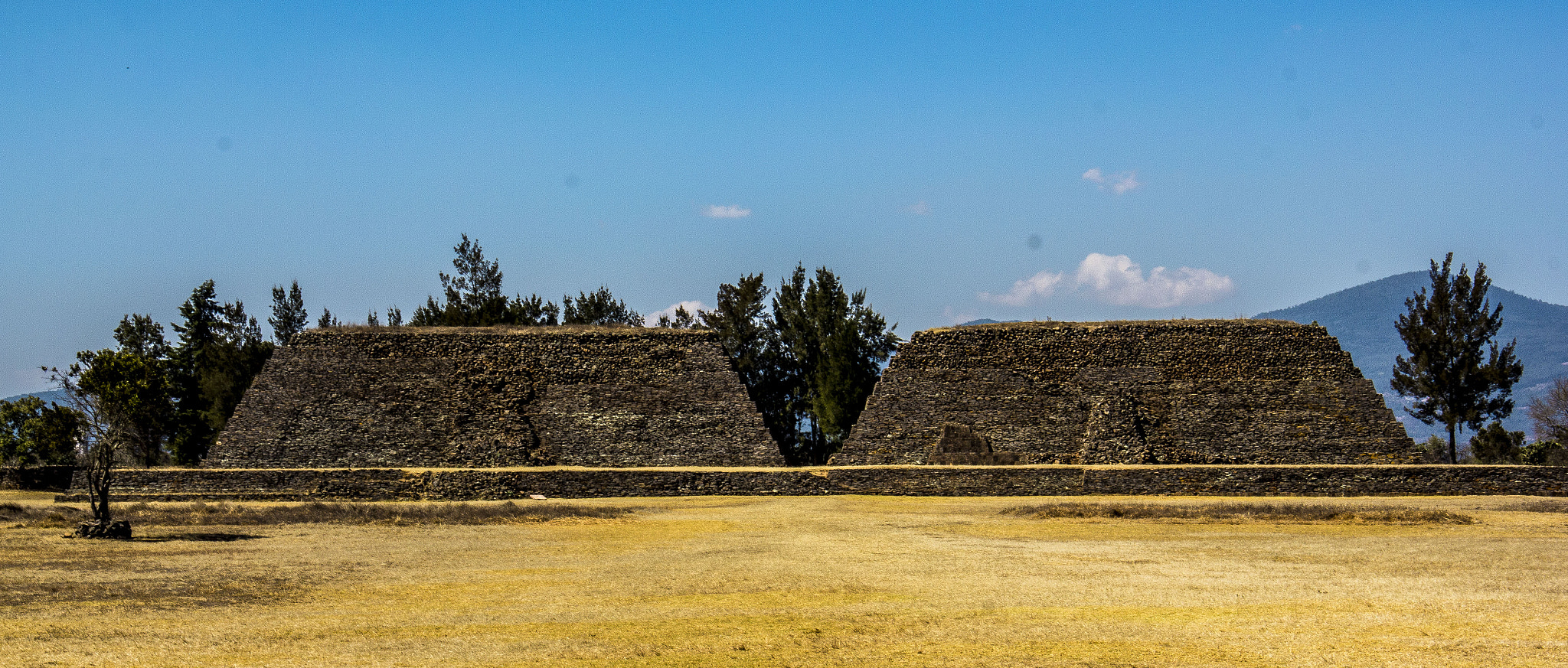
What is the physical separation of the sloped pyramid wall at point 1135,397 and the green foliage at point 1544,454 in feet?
27.2

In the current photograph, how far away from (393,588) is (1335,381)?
103 ft

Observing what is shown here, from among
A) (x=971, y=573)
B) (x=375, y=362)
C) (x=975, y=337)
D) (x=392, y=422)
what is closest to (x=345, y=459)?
(x=392, y=422)

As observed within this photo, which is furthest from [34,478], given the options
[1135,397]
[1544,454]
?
[1544,454]

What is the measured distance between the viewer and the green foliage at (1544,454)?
39.4 metres

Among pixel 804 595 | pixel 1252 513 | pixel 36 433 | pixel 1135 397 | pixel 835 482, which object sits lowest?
pixel 804 595

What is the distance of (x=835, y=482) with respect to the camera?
27.6 metres

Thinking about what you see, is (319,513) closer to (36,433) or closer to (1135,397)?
(36,433)

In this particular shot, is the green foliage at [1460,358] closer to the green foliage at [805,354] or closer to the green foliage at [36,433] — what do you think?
the green foliage at [805,354]

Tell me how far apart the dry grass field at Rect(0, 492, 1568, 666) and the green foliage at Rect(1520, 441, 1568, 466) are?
75.8 ft

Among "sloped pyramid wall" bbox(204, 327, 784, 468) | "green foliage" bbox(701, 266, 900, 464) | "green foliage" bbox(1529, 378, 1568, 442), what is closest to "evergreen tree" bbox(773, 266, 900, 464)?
"green foliage" bbox(701, 266, 900, 464)

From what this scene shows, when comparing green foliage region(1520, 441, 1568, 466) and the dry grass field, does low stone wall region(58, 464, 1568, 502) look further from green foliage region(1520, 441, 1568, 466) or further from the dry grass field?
green foliage region(1520, 441, 1568, 466)

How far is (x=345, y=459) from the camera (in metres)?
32.7

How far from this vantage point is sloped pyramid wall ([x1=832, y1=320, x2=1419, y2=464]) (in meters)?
33.9

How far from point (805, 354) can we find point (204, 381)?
78.5 feet
